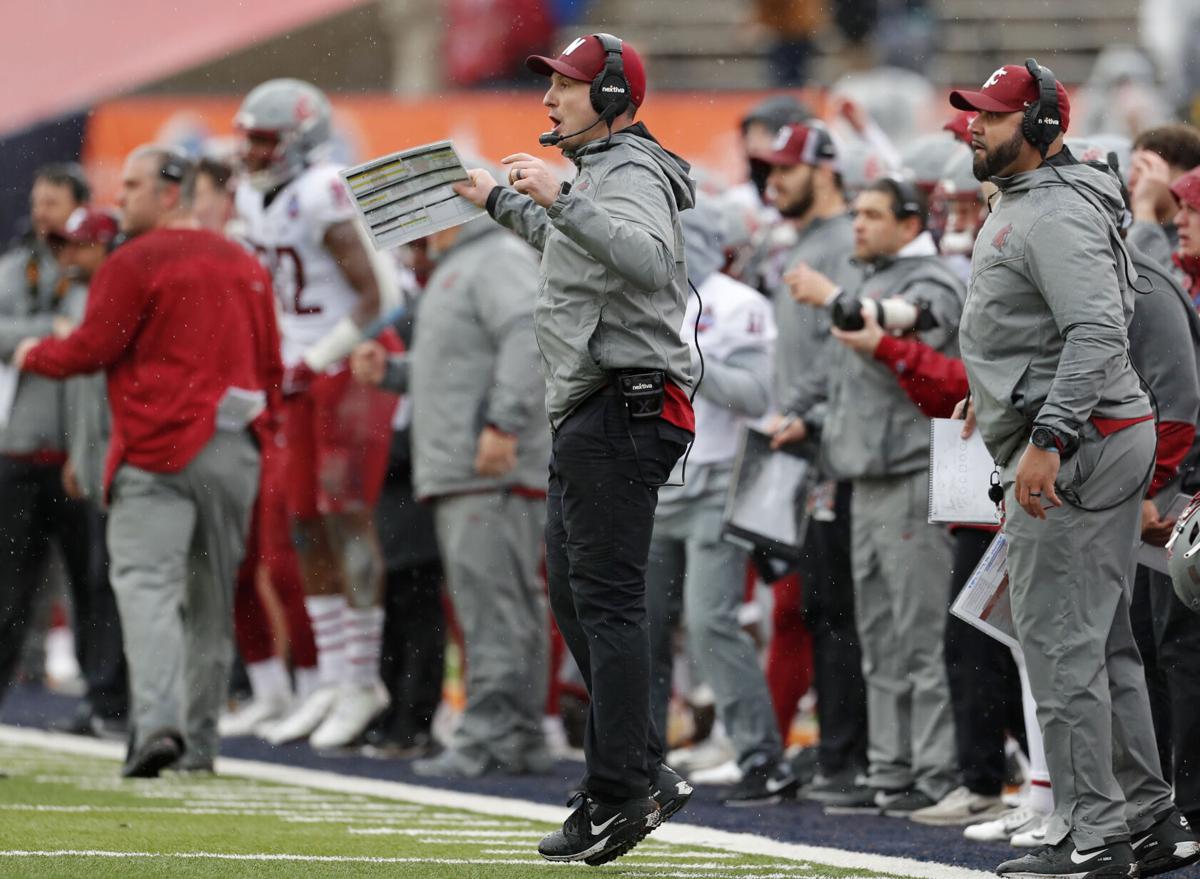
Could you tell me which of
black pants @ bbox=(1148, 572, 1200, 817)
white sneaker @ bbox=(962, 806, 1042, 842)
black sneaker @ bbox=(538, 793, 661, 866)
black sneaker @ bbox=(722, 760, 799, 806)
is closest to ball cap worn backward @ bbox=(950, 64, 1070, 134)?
black pants @ bbox=(1148, 572, 1200, 817)

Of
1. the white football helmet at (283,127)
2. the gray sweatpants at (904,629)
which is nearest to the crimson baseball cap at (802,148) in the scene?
the gray sweatpants at (904,629)

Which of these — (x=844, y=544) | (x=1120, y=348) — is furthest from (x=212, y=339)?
(x=1120, y=348)

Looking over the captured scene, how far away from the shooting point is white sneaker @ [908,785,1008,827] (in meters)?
7.46

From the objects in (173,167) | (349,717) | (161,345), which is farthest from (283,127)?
(349,717)

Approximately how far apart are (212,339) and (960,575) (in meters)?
2.86

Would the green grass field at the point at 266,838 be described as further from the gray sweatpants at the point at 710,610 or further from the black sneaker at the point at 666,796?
the gray sweatpants at the point at 710,610

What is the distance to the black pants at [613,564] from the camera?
580 cm

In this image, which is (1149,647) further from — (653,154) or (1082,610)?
(653,154)

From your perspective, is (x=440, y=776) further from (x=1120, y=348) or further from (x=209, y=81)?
(x=209, y=81)

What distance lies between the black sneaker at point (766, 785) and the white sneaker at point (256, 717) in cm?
A: 331

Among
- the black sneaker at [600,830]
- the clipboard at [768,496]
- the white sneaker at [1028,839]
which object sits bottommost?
the white sneaker at [1028,839]

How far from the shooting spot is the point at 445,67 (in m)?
24.4

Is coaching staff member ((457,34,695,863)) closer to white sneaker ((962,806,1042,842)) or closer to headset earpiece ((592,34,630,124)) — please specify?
headset earpiece ((592,34,630,124))

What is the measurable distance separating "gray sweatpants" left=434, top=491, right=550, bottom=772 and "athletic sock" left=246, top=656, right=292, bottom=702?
1.98m
